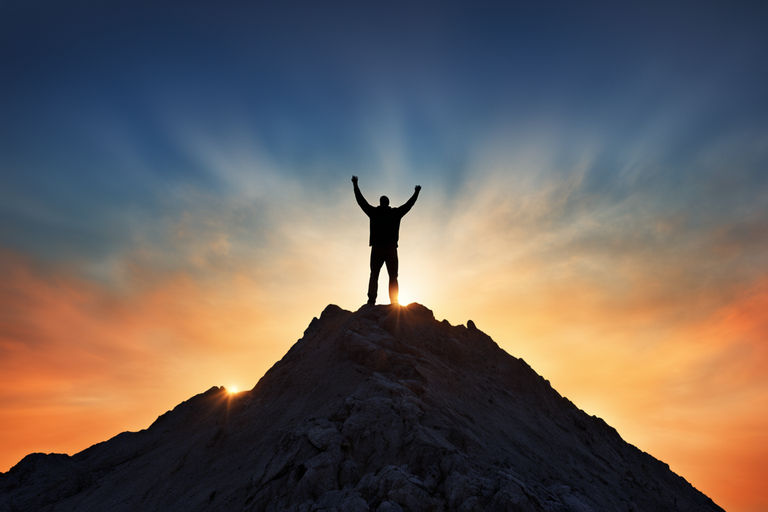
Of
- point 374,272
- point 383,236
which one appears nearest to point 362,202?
point 383,236

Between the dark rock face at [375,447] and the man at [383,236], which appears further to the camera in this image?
the man at [383,236]

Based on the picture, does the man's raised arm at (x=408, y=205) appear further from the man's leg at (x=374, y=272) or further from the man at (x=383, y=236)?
the man's leg at (x=374, y=272)

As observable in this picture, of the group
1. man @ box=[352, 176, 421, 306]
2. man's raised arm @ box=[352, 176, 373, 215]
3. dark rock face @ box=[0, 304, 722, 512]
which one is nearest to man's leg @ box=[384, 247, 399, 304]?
man @ box=[352, 176, 421, 306]

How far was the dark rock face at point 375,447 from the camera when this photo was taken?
959 centimetres

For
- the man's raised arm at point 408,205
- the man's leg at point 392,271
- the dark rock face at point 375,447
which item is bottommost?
the dark rock face at point 375,447

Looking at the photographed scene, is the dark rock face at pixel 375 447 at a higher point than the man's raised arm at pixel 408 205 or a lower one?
lower

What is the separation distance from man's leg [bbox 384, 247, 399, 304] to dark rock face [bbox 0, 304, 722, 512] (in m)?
0.74

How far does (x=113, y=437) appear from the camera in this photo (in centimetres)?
1891

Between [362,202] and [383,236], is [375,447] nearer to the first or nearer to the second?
[383,236]

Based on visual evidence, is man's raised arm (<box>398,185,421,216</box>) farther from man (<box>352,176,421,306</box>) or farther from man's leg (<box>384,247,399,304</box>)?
man's leg (<box>384,247,399,304</box>)

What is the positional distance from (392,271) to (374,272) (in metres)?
0.60

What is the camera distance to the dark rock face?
31.5 ft

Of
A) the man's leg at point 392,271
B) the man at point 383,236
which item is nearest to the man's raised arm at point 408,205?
the man at point 383,236

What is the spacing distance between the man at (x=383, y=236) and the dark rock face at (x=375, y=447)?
3.76 feet
